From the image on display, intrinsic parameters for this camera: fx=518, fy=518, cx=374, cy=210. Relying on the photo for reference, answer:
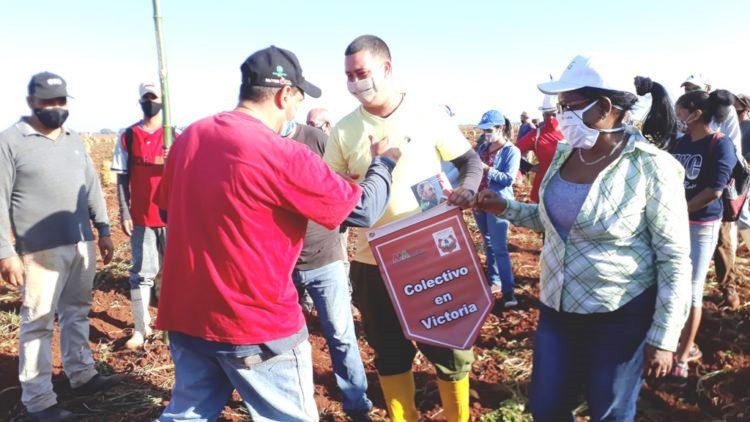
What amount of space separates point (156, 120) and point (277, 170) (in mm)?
3221

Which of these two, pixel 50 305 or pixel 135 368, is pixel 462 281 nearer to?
pixel 50 305

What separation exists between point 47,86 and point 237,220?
241cm

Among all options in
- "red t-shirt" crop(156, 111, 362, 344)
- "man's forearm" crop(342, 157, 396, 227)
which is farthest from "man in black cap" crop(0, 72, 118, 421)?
"man's forearm" crop(342, 157, 396, 227)

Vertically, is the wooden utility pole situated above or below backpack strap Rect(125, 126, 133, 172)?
above

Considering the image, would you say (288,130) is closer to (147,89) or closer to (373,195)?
(147,89)

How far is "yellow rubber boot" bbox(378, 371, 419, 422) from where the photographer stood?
9.49 feet

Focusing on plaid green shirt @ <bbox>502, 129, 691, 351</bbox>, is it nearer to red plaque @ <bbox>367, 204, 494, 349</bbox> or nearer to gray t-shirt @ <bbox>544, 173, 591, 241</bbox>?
gray t-shirt @ <bbox>544, 173, 591, 241</bbox>

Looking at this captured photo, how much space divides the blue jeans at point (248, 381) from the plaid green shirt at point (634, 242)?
3.70 feet

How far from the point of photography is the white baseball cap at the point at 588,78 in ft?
6.51

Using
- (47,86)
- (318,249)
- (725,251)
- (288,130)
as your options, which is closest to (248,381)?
(318,249)

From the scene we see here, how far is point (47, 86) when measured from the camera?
10.9 ft

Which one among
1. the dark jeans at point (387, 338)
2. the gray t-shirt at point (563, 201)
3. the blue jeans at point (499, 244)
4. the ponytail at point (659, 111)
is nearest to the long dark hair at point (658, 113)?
the ponytail at point (659, 111)

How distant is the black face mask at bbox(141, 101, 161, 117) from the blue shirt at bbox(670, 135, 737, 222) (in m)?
4.07

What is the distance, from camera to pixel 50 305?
3.34 meters
